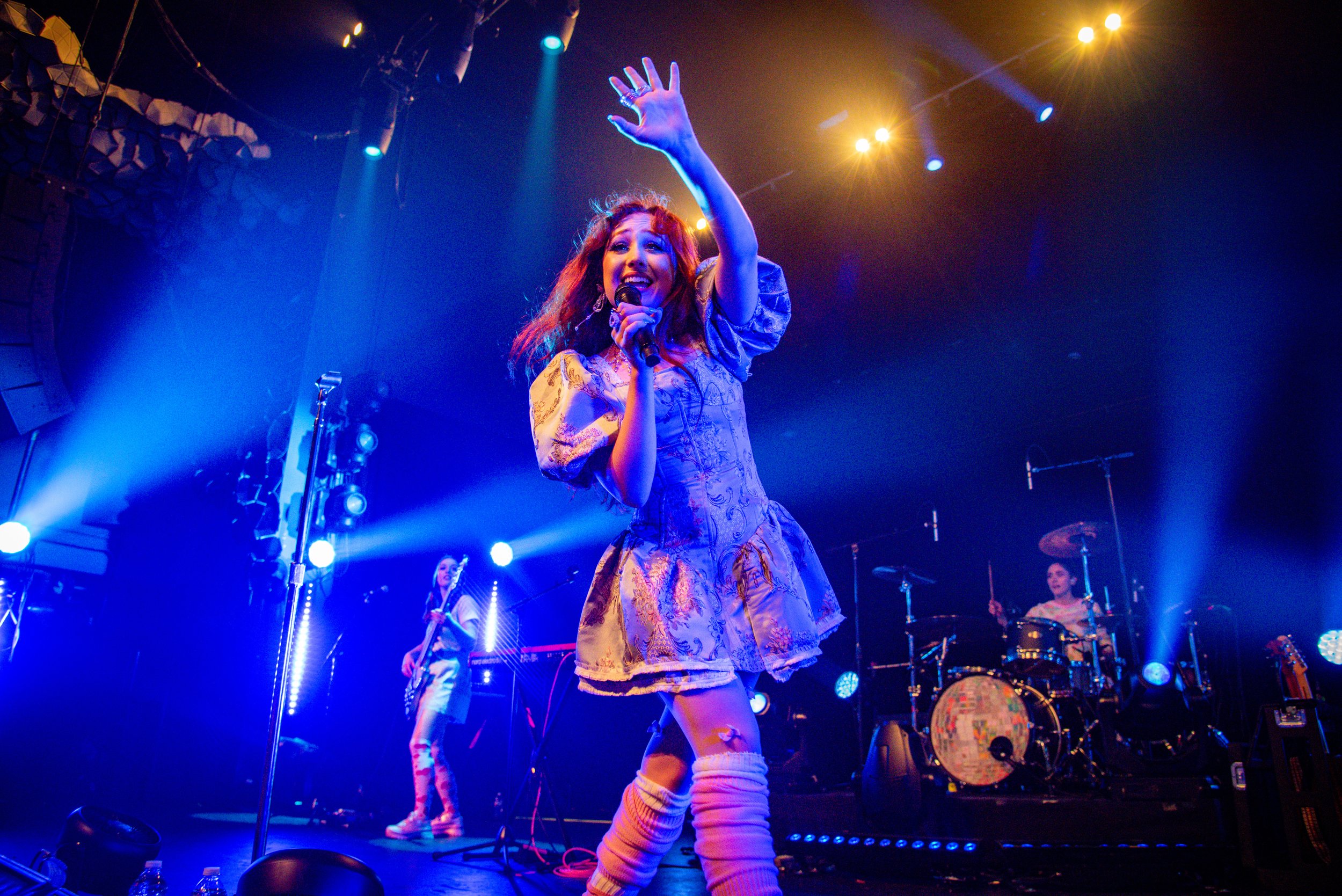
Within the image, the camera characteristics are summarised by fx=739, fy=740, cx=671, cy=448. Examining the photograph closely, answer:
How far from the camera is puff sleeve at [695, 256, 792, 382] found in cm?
152

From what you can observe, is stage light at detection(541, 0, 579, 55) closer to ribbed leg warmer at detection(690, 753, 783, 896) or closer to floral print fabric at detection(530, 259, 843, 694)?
floral print fabric at detection(530, 259, 843, 694)

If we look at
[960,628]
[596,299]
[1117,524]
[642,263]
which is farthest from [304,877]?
[1117,524]

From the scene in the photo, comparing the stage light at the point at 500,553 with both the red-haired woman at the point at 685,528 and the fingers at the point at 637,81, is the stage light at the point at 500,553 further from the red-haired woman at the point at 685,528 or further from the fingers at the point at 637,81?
the fingers at the point at 637,81

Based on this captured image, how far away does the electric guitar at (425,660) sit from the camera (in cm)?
544

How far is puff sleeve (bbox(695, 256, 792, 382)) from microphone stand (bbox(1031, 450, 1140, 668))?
15.7 ft

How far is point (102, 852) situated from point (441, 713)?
278 centimetres

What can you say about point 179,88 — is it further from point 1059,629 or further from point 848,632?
point 1059,629

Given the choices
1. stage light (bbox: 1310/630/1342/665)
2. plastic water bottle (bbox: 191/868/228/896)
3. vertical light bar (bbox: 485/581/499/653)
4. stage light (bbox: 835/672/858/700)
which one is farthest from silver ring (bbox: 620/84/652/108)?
stage light (bbox: 1310/630/1342/665)

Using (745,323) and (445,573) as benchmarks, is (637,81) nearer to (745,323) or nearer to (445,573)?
(745,323)

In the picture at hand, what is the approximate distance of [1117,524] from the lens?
19.7 feet

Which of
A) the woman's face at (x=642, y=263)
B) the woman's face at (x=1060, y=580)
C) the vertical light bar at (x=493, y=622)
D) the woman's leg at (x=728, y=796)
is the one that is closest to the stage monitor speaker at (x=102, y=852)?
the woman's leg at (x=728, y=796)

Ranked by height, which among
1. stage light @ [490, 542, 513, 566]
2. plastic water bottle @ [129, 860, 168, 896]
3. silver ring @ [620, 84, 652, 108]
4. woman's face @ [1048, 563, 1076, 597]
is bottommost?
plastic water bottle @ [129, 860, 168, 896]

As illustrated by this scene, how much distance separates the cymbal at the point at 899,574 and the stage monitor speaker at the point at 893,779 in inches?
55.1

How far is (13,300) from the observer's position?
639cm
